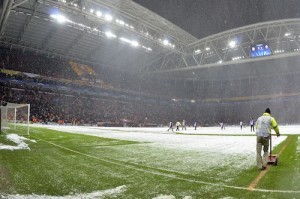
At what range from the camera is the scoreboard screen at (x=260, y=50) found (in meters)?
34.9

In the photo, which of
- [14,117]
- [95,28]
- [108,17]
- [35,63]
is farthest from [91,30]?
[35,63]

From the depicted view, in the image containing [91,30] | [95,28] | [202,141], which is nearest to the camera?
[202,141]

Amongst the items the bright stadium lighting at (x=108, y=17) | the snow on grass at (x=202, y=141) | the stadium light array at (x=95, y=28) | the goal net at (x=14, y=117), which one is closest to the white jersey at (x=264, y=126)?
the snow on grass at (x=202, y=141)

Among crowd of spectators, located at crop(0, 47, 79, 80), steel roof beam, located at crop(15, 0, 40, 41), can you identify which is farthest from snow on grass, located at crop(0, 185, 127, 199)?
crowd of spectators, located at crop(0, 47, 79, 80)

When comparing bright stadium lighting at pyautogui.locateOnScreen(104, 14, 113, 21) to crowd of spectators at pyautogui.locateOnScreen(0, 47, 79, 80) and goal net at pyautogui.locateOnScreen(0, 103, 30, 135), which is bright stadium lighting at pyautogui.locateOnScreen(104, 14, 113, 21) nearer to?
goal net at pyautogui.locateOnScreen(0, 103, 30, 135)

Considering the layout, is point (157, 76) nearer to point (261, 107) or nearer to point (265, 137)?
point (261, 107)

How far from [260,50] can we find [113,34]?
802 inches

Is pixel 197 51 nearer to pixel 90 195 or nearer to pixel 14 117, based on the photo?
pixel 14 117

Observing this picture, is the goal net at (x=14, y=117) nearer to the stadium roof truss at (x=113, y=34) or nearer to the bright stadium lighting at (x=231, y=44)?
the stadium roof truss at (x=113, y=34)

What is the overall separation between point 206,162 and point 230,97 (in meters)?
61.1

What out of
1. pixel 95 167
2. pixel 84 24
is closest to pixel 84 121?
pixel 84 24

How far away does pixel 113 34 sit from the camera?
3697cm

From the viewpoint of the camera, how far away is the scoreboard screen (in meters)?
34.9

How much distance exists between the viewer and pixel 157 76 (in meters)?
62.6
